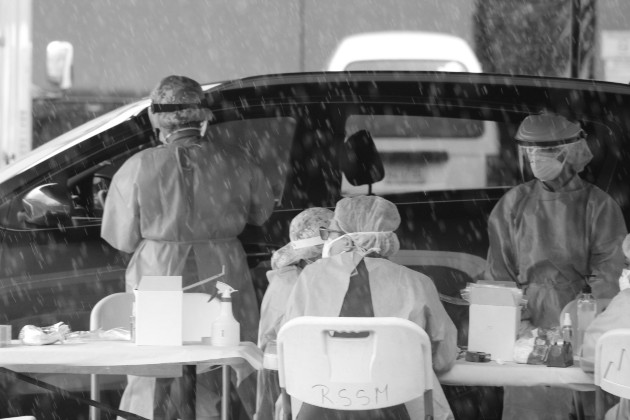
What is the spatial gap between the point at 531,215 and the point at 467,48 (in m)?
6.30

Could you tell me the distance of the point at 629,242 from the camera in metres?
4.74

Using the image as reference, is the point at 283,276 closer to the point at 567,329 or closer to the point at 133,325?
the point at 133,325

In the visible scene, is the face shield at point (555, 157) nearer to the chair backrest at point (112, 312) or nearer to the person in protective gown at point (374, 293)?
the person in protective gown at point (374, 293)

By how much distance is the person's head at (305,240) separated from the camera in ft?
17.3

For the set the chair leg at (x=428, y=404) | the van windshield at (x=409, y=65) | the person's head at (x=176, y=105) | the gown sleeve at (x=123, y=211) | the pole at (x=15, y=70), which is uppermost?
the van windshield at (x=409, y=65)

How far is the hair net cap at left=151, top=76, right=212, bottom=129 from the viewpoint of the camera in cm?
578

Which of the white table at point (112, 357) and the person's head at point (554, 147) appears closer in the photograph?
the white table at point (112, 357)

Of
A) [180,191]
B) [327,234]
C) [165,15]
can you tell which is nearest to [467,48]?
[165,15]

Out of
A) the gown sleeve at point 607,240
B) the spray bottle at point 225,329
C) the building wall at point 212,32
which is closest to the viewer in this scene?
the spray bottle at point 225,329

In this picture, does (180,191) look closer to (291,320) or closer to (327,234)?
(327,234)

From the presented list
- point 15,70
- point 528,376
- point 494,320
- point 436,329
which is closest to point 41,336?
point 436,329

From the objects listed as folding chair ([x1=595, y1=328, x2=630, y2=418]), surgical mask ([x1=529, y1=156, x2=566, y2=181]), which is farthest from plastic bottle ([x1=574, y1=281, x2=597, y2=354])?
surgical mask ([x1=529, y1=156, x2=566, y2=181])

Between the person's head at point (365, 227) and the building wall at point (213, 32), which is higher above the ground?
the building wall at point (213, 32)

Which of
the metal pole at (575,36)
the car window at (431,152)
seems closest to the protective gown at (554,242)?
the car window at (431,152)
